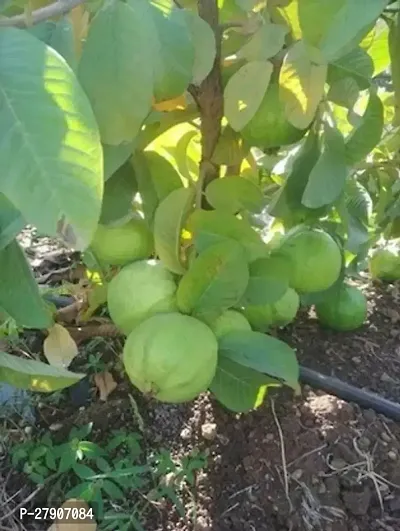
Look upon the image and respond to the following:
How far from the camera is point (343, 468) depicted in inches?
48.1

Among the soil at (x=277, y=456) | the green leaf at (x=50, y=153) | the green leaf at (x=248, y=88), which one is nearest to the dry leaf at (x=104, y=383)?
the soil at (x=277, y=456)

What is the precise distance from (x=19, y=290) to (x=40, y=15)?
1.01 ft

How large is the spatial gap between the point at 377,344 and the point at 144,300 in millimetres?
821

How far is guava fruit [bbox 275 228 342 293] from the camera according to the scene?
3.46 feet

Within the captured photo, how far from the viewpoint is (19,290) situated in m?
0.81

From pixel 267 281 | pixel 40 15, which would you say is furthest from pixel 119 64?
pixel 267 281

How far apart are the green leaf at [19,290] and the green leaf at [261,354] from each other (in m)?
0.20

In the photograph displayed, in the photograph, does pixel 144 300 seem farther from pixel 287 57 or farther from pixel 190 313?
pixel 287 57

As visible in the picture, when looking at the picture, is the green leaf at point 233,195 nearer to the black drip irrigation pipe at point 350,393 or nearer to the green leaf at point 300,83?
the green leaf at point 300,83

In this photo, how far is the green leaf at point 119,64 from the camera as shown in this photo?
0.62 meters

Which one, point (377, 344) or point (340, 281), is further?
point (377, 344)

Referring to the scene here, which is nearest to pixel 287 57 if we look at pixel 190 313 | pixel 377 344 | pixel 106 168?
pixel 106 168

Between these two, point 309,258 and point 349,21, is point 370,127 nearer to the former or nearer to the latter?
point 309,258

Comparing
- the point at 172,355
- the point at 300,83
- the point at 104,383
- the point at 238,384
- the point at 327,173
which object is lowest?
the point at 104,383
